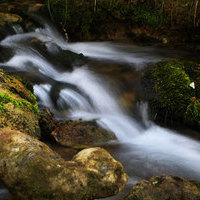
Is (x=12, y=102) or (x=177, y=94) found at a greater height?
(x=12, y=102)

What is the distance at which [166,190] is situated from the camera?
2018 mm

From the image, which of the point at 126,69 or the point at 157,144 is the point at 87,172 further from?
the point at 126,69

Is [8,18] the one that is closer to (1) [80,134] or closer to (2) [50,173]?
(1) [80,134]

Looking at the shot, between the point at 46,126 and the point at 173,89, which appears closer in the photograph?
the point at 46,126

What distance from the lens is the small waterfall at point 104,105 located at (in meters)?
3.76

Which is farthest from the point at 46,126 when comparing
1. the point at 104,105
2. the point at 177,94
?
the point at 177,94

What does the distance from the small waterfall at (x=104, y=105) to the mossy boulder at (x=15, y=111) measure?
145cm

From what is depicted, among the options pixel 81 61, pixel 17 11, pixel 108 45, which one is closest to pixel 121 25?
pixel 108 45

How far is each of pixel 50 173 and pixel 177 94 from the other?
12.2 feet

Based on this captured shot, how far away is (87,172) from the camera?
1.77 meters

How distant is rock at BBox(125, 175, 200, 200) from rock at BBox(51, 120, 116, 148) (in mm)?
1783

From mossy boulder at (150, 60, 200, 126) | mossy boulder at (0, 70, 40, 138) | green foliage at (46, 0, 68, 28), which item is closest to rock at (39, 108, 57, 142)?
mossy boulder at (0, 70, 40, 138)

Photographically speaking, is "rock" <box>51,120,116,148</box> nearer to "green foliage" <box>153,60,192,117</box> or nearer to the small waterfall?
the small waterfall

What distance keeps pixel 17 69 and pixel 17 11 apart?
151 inches
